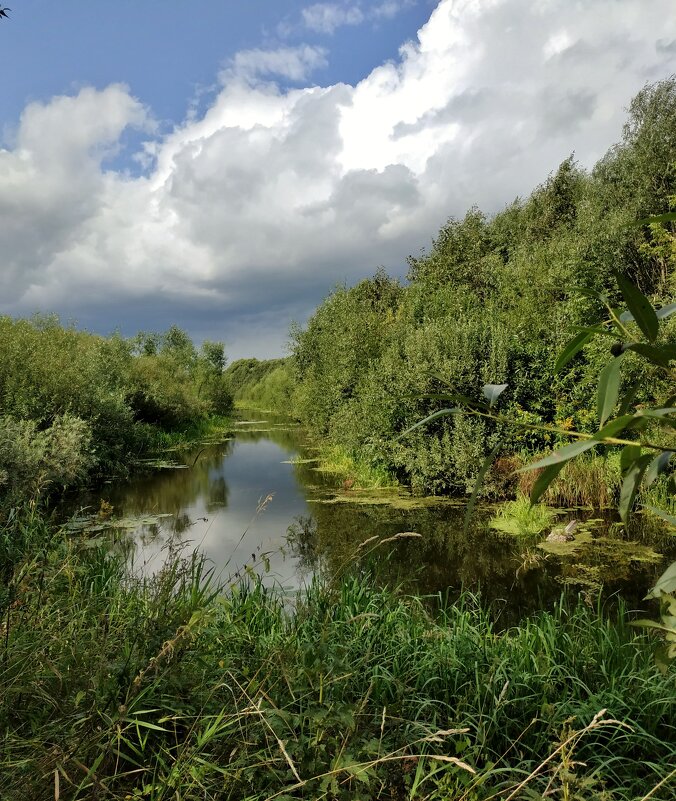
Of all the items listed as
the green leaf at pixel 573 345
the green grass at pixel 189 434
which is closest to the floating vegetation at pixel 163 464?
the green grass at pixel 189 434

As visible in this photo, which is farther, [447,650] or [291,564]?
[291,564]

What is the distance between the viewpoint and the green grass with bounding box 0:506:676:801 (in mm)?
1802

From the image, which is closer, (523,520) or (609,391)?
(609,391)

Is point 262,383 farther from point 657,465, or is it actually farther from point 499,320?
point 657,465

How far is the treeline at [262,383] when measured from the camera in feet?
171

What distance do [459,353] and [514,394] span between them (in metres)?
1.73

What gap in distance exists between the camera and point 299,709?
2590 millimetres

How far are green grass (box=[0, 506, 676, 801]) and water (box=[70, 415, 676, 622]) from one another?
0.48m

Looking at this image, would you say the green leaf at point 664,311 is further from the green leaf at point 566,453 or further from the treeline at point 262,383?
the treeline at point 262,383

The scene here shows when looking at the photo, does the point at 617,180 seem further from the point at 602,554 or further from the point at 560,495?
the point at 602,554

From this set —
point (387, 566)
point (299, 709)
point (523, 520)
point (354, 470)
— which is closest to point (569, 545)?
point (523, 520)

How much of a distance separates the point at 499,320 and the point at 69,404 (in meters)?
13.0

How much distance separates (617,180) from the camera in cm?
2352

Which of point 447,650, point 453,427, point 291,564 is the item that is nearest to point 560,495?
point 453,427
